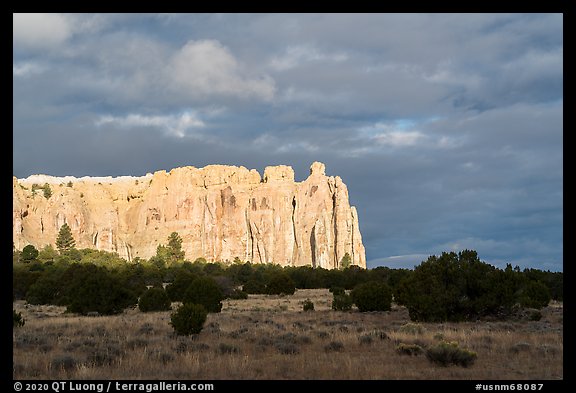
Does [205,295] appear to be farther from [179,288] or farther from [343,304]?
[179,288]

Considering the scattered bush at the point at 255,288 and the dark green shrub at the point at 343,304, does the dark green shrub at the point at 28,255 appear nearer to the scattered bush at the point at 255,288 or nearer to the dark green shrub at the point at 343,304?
the scattered bush at the point at 255,288

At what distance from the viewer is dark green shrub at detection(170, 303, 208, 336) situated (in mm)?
19297

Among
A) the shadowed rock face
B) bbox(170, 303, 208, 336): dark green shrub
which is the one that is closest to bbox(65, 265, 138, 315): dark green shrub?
bbox(170, 303, 208, 336): dark green shrub

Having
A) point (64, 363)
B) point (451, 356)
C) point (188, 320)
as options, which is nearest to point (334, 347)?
point (451, 356)

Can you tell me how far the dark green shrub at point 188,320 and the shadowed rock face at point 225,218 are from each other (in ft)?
458

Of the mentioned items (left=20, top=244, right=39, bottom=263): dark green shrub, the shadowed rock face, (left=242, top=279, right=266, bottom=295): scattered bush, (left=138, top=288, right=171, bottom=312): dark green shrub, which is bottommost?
(left=242, top=279, right=266, bottom=295): scattered bush

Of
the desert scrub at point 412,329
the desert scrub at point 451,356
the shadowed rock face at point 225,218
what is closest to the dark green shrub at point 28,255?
the shadowed rock face at point 225,218

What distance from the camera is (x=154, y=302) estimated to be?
34219mm

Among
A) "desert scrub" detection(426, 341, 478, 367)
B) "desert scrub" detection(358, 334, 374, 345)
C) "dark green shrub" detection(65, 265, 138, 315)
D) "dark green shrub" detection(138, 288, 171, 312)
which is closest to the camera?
"desert scrub" detection(426, 341, 478, 367)

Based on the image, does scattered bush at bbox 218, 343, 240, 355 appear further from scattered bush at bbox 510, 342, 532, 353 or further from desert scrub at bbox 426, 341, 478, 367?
scattered bush at bbox 510, 342, 532, 353

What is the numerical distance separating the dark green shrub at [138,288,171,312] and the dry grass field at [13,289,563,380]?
10.6m

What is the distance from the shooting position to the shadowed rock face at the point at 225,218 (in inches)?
6334
